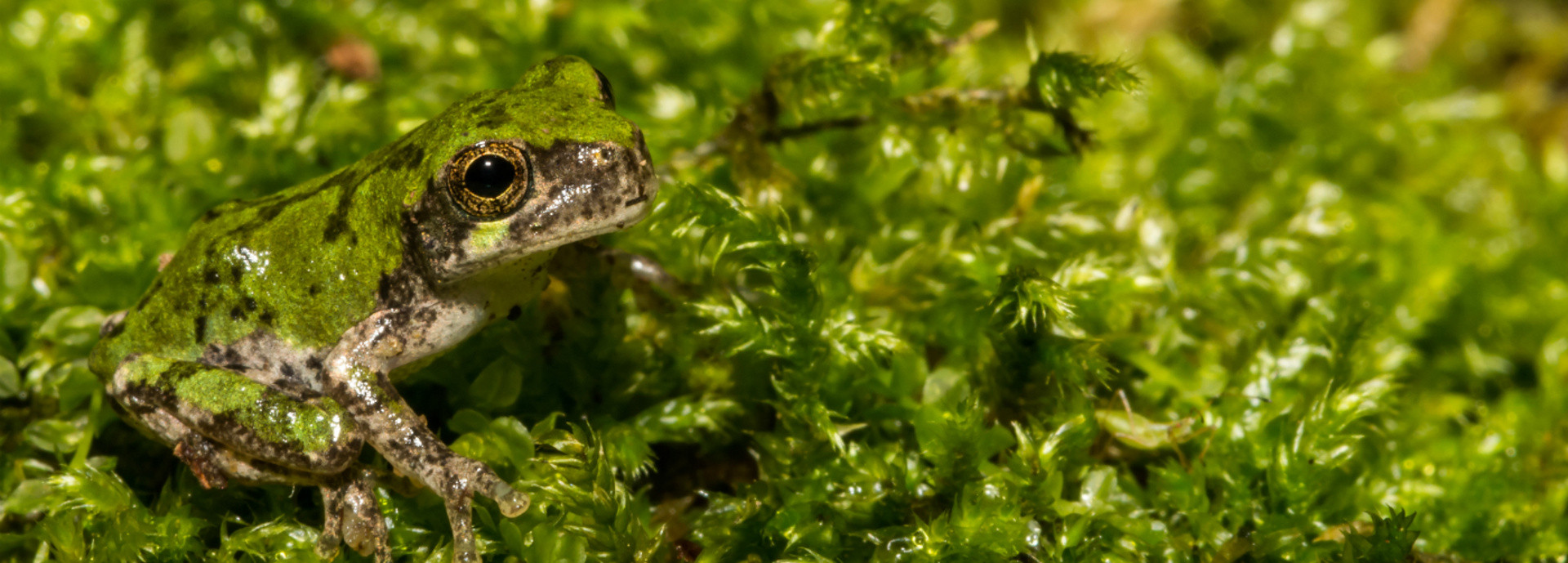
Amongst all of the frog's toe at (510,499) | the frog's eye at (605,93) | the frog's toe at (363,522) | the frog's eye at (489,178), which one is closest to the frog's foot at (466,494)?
the frog's toe at (510,499)

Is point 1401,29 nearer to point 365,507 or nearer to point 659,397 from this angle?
point 659,397

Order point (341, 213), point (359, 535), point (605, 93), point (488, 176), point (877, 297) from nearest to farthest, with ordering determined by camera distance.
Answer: point (488, 176)
point (359, 535)
point (341, 213)
point (605, 93)
point (877, 297)

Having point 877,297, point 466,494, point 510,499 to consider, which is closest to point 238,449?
point 466,494

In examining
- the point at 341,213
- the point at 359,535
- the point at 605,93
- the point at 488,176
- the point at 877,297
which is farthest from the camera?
the point at 877,297

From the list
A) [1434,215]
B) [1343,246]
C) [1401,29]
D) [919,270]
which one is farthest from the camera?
[1401,29]

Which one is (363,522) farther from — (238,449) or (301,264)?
(301,264)

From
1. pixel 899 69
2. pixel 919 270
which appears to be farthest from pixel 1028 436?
pixel 899 69
